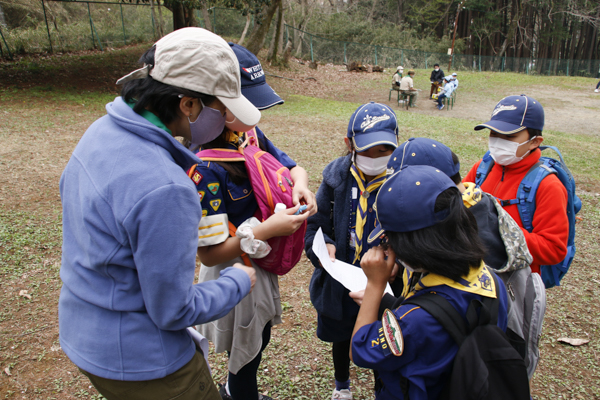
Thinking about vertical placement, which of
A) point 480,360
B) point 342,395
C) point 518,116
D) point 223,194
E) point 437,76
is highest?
point 518,116

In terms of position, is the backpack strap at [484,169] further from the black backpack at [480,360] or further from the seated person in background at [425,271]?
the black backpack at [480,360]

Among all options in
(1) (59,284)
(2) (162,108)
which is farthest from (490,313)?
(1) (59,284)

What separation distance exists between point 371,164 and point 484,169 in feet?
3.03

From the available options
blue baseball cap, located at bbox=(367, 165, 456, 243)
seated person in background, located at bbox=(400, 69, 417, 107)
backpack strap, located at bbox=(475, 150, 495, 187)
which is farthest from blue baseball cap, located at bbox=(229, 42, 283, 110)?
seated person in background, located at bbox=(400, 69, 417, 107)

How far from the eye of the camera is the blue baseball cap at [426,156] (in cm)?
190

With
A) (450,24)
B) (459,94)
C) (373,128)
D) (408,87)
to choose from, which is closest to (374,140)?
(373,128)

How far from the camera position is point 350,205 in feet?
7.63

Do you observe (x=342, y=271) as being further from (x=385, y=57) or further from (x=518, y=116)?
(x=385, y=57)

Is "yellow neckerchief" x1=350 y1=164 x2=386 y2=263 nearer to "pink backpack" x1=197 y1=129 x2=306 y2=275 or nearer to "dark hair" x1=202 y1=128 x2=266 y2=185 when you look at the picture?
"pink backpack" x1=197 y1=129 x2=306 y2=275

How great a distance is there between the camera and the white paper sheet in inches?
76.8

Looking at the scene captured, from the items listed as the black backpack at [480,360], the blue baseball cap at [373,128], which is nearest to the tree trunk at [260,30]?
the blue baseball cap at [373,128]

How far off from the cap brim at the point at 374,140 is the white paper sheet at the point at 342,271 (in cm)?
54

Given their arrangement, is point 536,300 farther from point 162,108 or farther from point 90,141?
point 90,141

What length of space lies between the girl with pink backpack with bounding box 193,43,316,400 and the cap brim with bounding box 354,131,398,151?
0.36 metres
